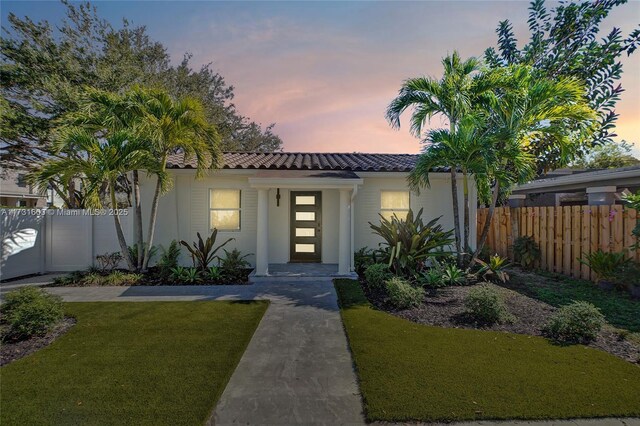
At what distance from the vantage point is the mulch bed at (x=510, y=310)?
4047 mm

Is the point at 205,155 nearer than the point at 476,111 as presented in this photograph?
No

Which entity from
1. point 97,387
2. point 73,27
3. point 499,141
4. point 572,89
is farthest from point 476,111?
point 73,27

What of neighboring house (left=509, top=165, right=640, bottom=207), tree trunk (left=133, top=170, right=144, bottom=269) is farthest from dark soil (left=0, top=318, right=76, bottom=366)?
neighboring house (left=509, top=165, right=640, bottom=207)

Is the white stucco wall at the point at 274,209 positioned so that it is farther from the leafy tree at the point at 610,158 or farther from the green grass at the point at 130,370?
the leafy tree at the point at 610,158

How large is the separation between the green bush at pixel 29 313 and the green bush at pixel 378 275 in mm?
5515

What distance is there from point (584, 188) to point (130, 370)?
16.7m

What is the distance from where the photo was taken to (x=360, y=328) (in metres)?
4.62

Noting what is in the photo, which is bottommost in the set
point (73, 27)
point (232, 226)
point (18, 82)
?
point (232, 226)

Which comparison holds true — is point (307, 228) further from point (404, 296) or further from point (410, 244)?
point (404, 296)

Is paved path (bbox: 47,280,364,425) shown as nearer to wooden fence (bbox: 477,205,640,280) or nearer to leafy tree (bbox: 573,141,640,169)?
wooden fence (bbox: 477,205,640,280)

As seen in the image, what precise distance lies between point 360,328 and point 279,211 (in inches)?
215

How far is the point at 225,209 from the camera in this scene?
30.1 ft

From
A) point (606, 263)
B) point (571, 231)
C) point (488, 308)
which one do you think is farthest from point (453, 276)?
point (571, 231)

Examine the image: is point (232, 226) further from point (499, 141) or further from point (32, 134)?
point (32, 134)
